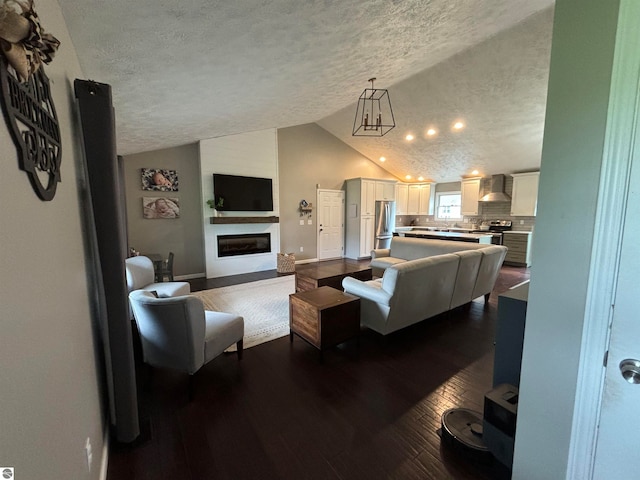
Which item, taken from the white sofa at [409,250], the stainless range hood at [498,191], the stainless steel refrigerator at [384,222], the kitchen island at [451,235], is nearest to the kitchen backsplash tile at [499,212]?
the stainless range hood at [498,191]

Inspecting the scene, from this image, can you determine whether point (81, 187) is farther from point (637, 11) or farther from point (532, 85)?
point (532, 85)

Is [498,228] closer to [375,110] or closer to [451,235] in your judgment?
[451,235]

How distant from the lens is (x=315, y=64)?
9.57ft

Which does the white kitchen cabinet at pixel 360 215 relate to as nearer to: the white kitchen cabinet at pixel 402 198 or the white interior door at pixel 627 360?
the white kitchen cabinet at pixel 402 198

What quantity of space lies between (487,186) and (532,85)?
3.37 meters

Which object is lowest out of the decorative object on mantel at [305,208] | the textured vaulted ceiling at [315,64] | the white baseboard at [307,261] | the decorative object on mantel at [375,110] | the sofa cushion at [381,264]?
the white baseboard at [307,261]

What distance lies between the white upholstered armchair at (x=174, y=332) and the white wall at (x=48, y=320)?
0.45 metres

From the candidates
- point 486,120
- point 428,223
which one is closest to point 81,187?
point 486,120

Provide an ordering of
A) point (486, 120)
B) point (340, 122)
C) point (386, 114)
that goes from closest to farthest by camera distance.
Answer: point (486, 120)
point (386, 114)
point (340, 122)

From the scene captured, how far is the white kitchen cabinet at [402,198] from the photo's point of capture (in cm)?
875

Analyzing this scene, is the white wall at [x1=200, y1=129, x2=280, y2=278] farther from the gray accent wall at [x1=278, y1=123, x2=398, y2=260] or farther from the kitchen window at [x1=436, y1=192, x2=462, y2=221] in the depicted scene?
the kitchen window at [x1=436, y1=192, x2=462, y2=221]

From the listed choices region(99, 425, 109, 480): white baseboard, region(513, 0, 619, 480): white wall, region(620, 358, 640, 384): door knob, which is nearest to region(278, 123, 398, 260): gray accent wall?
region(99, 425, 109, 480): white baseboard

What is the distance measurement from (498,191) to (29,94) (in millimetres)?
8295

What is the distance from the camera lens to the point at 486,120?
5.25m
